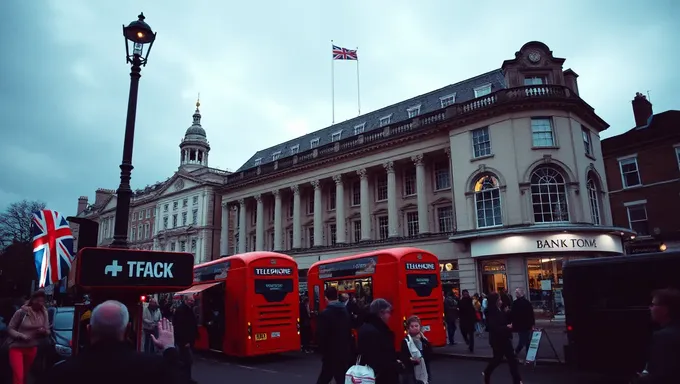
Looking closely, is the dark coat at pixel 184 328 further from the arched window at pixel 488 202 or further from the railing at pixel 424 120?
the railing at pixel 424 120

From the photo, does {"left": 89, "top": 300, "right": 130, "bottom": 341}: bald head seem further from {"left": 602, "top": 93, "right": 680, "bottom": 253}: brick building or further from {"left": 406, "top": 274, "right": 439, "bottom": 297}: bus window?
{"left": 602, "top": 93, "right": 680, "bottom": 253}: brick building

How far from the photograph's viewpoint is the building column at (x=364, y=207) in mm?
34781

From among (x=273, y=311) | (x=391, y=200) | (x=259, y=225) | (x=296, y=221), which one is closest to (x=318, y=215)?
Answer: (x=296, y=221)

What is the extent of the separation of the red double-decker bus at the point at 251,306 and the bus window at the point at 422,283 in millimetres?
3980

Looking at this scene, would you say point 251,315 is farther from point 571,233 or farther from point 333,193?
point 333,193

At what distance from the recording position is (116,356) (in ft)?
8.89

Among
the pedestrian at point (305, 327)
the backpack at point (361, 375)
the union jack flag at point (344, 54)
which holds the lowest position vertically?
the pedestrian at point (305, 327)

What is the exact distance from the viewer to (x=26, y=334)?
24.6 feet

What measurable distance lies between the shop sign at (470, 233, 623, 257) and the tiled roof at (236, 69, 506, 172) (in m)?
11.8

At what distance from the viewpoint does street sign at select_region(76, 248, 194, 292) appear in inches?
187

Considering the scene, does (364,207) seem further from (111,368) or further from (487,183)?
(111,368)

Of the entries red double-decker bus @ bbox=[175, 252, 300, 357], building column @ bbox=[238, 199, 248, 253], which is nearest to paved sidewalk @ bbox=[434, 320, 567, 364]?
red double-decker bus @ bbox=[175, 252, 300, 357]

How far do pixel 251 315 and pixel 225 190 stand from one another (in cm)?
3550

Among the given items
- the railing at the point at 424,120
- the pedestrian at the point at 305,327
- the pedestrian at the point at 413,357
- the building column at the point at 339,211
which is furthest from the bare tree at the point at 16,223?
the pedestrian at the point at 413,357
